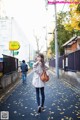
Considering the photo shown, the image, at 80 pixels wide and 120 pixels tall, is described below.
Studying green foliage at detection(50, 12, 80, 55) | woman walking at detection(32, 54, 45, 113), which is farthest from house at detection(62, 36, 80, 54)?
woman walking at detection(32, 54, 45, 113)

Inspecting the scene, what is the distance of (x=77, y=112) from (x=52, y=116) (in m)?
1.03

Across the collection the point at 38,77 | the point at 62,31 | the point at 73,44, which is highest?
the point at 62,31

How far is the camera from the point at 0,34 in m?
77.1

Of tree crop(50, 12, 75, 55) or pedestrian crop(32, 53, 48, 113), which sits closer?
pedestrian crop(32, 53, 48, 113)

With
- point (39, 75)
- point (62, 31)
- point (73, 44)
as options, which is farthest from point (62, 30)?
point (39, 75)

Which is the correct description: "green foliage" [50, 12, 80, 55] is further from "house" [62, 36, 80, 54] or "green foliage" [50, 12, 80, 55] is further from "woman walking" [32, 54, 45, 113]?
"woman walking" [32, 54, 45, 113]

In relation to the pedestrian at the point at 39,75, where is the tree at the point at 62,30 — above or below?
above

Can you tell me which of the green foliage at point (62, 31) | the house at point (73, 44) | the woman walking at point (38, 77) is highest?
the green foliage at point (62, 31)

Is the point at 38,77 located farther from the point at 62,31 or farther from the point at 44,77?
the point at 62,31

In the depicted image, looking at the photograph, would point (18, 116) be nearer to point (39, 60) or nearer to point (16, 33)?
point (39, 60)

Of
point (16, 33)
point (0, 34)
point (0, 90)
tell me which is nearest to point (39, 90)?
point (0, 90)

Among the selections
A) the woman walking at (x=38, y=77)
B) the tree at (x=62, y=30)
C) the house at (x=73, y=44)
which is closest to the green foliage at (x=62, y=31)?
the tree at (x=62, y=30)

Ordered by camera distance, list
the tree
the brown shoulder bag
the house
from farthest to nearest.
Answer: the tree → the house → the brown shoulder bag

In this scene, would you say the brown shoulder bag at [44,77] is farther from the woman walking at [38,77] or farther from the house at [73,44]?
the house at [73,44]
